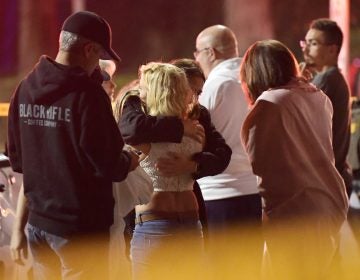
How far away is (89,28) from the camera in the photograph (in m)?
3.83

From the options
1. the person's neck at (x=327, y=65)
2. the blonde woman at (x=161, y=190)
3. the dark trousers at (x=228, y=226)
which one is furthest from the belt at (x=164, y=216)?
the person's neck at (x=327, y=65)

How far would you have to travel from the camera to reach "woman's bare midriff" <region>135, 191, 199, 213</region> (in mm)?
4164

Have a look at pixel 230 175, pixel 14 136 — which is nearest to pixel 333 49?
pixel 230 175

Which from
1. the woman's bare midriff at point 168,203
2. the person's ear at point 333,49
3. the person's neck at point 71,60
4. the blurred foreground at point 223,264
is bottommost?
the blurred foreground at point 223,264

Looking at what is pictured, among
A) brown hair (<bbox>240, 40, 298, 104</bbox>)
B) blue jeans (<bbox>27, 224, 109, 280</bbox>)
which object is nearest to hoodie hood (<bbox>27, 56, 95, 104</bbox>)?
blue jeans (<bbox>27, 224, 109, 280</bbox>)

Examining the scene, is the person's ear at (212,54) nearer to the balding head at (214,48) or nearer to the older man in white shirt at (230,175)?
the balding head at (214,48)

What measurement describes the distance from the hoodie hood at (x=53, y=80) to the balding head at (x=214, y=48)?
1992 mm

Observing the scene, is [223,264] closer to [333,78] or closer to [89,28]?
[333,78]

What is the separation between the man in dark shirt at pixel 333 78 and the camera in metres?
5.62

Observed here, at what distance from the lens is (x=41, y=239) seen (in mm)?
3863

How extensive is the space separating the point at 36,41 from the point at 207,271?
8.09 m

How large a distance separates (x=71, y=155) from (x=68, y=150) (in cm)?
2

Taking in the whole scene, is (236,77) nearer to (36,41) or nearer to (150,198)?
(150,198)

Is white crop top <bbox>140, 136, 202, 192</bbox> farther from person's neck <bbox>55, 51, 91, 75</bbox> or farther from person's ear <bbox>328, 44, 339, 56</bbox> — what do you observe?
person's ear <bbox>328, 44, 339, 56</bbox>
